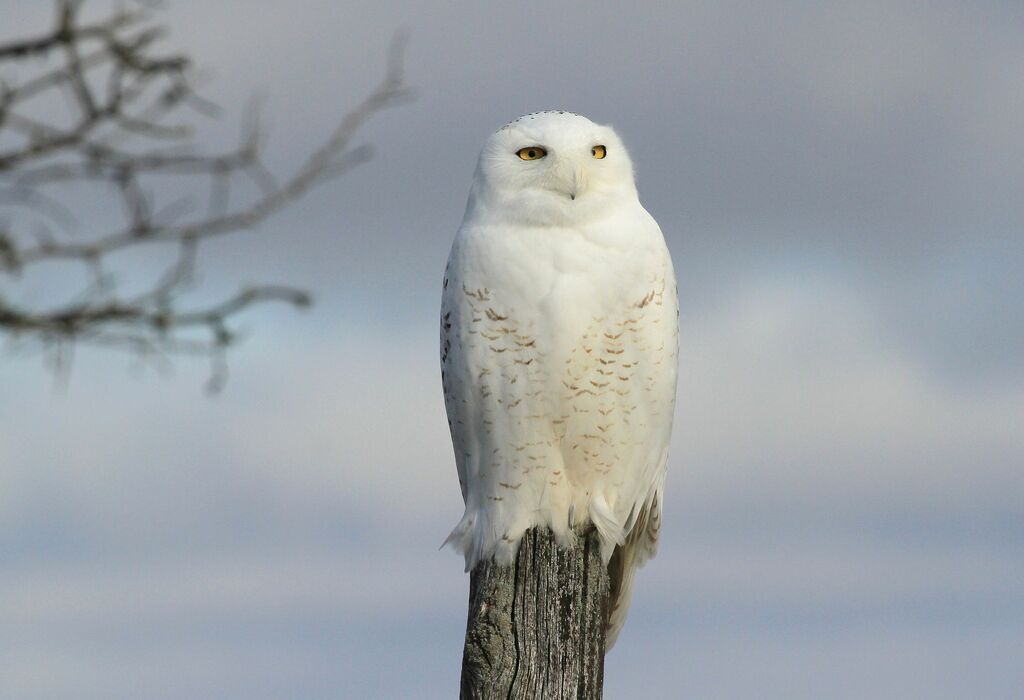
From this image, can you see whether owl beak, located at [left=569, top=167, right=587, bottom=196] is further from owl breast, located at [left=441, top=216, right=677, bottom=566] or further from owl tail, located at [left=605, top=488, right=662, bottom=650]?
owl tail, located at [left=605, top=488, right=662, bottom=650]

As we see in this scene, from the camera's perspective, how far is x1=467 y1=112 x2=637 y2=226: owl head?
5590 mm

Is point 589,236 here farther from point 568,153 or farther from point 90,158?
point 90,158

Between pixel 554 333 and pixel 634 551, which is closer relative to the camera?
pixel 554 333

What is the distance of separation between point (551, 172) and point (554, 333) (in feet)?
2.46

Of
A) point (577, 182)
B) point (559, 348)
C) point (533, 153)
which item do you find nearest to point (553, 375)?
point (559, 348)

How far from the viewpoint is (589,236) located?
5.61 metres

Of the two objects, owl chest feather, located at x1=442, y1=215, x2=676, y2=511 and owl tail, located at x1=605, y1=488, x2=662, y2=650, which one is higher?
owl chest feather, located at x1=442, y1=215, x2=676, y2=511

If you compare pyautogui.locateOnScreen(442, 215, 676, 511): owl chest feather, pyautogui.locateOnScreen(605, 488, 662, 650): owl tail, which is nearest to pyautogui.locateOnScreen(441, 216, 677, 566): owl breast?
pyautogui.locateOnScreen(442, 215, 676, 511): owl chest feather

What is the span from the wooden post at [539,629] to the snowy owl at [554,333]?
0.58 feet

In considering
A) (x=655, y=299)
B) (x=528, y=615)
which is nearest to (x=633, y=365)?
(x=655, y=299)

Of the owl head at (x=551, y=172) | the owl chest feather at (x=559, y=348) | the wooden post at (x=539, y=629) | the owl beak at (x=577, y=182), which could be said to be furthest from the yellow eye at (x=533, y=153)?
the wooden post at (x=539, y=629)

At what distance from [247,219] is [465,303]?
3.59 metres

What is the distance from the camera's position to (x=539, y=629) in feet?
17.5

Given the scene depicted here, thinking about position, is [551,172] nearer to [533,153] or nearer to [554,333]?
[533,153]
